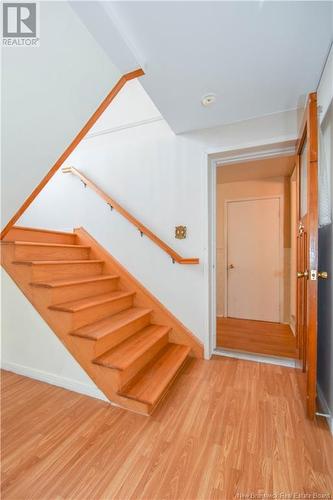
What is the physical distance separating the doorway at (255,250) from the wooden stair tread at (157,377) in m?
1.14

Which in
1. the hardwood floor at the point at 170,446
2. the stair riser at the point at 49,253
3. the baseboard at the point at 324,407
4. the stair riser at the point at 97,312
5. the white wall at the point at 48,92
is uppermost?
the white wall at the point at 48,92

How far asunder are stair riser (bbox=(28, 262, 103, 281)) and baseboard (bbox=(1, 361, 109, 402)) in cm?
79

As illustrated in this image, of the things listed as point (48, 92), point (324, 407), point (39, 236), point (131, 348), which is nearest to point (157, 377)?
point (131, 348)

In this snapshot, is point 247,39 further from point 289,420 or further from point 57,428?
point 57,428

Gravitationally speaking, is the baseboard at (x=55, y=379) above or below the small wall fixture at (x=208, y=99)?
below

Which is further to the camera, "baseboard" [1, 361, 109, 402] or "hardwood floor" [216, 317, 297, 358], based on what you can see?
"hardwood floor" [216, 317, 297, 358]

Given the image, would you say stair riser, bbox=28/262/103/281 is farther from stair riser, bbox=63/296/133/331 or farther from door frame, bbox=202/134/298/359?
door frame, bbox=202/134/298/359

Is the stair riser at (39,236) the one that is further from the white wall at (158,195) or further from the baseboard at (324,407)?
the baseboard at (324,407)

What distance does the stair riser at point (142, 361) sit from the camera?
153 cm

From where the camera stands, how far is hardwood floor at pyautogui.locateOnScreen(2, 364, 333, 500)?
100 cm

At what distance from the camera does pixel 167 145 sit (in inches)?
91.4

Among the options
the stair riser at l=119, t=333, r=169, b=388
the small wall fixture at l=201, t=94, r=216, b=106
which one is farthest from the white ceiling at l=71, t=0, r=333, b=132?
the stair riser at l=119, t=333, r=169, b=388

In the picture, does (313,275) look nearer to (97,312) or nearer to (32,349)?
(97,312)

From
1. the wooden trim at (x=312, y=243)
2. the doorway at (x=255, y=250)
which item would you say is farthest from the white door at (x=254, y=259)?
the wooden trim at (x=312, y=243)
